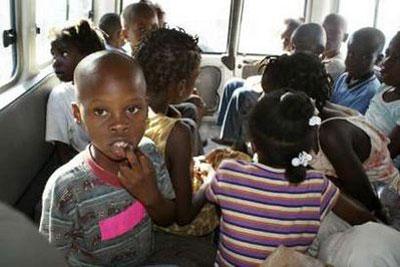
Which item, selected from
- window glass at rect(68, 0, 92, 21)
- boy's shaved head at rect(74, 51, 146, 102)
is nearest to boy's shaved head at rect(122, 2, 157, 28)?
window glass at rect(68, 0, 92, 21)

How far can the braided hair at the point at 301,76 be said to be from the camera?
6.19 ft

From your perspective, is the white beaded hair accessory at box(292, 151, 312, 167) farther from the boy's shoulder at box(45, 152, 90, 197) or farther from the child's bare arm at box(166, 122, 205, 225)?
the boy's shoulder at box(45, 152, 90, 197)

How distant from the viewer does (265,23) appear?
5.10 m

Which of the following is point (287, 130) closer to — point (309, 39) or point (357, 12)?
point (309, 39)

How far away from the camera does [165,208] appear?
4.42ft

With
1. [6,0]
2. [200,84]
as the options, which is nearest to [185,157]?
[6,0]

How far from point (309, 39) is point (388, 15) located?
1795 mm

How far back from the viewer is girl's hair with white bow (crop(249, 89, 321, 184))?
147cm

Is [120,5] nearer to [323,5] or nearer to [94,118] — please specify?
[323,5]

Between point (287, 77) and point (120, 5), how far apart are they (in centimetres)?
287

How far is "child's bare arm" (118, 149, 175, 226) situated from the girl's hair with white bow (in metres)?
0.39

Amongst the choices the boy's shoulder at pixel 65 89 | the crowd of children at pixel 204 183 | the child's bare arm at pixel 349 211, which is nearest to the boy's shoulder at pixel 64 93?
the boy's shoulder at pixel 65 89

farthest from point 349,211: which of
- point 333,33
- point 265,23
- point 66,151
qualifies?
point 265,23

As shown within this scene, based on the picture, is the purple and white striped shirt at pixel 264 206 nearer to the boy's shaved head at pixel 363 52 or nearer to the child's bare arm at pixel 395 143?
the child's bare arm at pixel 395 143
